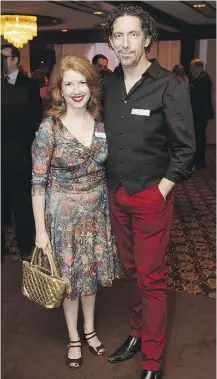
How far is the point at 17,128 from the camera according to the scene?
10.2ft

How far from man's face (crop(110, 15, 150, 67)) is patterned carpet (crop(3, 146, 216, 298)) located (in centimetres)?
162

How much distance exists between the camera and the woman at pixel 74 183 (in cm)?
191

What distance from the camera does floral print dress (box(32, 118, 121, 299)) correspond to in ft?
6.31

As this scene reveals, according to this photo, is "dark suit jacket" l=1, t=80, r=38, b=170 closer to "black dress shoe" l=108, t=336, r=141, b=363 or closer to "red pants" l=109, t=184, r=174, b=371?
"red pants" l=109, t=184, r=174, b=371

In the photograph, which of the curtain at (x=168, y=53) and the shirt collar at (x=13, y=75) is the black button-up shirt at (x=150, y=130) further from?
the curtain at (x=168, y=53)

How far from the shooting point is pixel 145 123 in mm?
1852

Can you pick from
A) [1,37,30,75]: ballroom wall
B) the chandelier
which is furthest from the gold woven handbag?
[1,37,30,75]: ballroom wall

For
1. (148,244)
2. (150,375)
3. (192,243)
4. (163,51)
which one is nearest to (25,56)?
(163,51)

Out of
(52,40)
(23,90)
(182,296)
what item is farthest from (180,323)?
(52,40)

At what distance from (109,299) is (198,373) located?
0.83m

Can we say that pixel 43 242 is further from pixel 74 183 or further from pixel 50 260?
pixel 74 183

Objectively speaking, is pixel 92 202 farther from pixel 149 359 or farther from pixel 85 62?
pixel 149 359

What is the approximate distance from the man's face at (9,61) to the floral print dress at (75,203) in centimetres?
137

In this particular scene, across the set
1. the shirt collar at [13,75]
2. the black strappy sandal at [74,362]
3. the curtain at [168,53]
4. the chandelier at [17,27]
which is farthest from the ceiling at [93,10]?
the black strappy sandal at [74,362]
